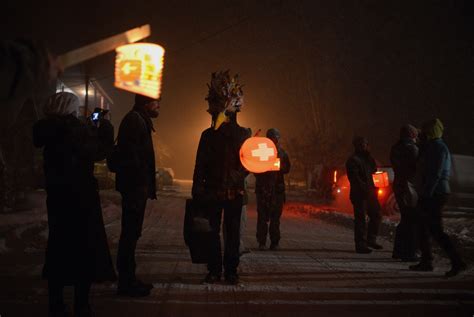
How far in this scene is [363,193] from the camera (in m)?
7.80

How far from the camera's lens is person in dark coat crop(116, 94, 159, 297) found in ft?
14.4

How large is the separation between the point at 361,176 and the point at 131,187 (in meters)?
4.81

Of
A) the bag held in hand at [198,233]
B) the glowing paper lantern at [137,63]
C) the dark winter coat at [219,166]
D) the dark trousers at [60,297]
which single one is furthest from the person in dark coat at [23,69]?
the glowing paper lantern at [137,63]

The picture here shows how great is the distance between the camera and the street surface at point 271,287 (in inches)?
158

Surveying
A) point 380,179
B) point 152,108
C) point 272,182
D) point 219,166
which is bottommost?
point 272,182

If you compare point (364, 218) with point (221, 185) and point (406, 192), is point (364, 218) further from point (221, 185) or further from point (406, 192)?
point (221, 185)

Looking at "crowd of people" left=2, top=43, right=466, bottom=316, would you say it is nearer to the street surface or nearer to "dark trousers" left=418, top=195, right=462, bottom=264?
"dark trousers" left=418, top=195, right=462, bottom=264

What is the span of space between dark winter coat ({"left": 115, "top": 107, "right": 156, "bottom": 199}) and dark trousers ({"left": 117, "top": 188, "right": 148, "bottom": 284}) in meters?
0.09

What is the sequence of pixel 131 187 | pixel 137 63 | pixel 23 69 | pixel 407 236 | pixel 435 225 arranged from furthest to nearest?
pixel 137 63 → pixel 407 236 → pixel 435 225 → pixel 131 187 → pixel 23 69

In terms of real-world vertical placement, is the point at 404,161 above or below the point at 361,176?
above

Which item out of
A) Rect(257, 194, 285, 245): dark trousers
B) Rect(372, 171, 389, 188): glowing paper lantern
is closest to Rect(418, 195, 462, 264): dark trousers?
Rect(257, 194, 285, 245): dark trousers

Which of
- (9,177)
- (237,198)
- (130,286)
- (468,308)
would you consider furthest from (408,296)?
(9,177)

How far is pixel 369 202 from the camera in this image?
806 cm

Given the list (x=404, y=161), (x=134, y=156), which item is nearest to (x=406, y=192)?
(x=404, y=161)
